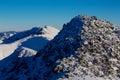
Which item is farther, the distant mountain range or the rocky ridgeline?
the rocky ridgeline

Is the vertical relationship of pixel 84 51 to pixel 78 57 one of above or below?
above

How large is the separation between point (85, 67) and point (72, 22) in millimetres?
18361

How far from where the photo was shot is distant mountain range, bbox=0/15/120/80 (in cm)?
4550

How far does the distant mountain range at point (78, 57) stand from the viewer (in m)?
45.5

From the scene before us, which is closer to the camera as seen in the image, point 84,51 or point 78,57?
point 78,57

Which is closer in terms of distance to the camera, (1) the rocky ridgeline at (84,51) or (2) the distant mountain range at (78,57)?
(2) the distant mountain range at (78,57)

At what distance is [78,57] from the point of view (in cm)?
4903

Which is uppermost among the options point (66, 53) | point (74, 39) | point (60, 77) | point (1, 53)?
point (1, 53)

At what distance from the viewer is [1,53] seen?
483ft

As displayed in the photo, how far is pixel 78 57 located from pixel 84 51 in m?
2.35

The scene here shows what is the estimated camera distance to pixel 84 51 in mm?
50812

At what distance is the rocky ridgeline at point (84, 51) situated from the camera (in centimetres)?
4588

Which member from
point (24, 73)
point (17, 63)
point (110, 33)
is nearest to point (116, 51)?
point (110, 33)

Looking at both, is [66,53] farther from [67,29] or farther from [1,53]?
[1,53]
